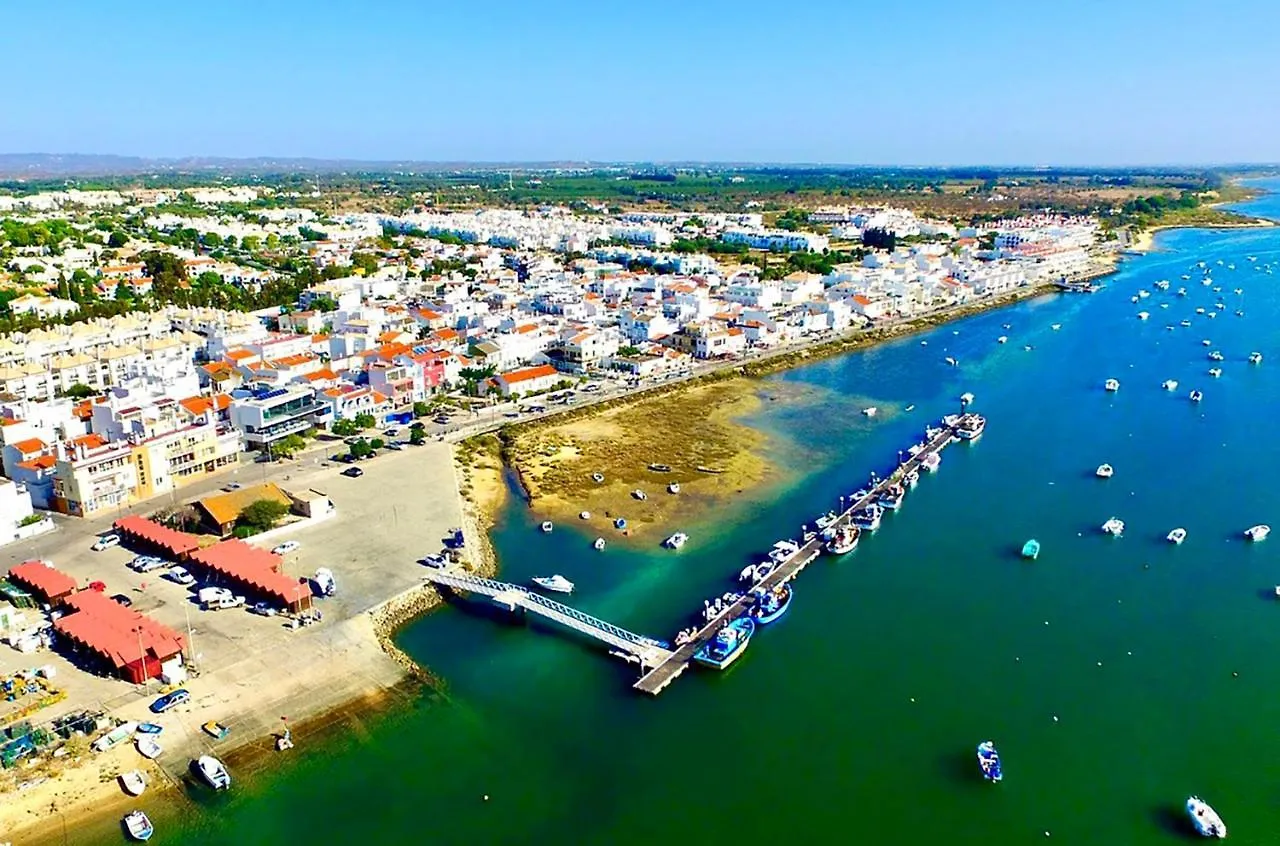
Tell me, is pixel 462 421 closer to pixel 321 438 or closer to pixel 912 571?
pixel 321 438

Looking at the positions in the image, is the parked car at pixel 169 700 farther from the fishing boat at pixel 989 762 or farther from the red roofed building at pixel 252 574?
the fishing boat at pixel 989 762

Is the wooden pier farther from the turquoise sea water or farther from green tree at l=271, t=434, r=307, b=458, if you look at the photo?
green tree at l=271, t=434, r=307, b=458

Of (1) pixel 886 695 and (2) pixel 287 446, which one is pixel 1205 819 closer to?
(1) pixel 886 695

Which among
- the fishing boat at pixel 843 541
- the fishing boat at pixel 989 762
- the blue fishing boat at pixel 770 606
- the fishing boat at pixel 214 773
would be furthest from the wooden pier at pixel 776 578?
the fishing boat at pixel 214 773

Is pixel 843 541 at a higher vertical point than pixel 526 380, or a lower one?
lower

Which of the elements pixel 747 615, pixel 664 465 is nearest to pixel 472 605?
pixel 747 615

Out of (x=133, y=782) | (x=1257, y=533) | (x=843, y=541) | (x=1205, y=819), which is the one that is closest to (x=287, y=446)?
(x=133, y=782)
